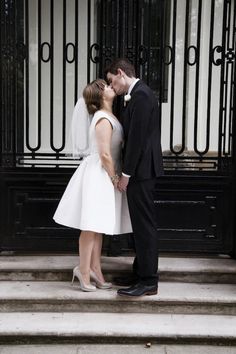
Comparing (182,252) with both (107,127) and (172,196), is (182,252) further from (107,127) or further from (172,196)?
(107,127)

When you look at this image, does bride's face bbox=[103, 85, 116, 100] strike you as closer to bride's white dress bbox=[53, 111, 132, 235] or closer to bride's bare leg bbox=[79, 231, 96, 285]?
bride's white dress bbox=[53, 111, 132, 235]

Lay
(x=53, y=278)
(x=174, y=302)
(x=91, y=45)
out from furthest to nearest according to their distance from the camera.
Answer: (x=91, y=45)
(x=53, y=278)
(x=174, y=302)

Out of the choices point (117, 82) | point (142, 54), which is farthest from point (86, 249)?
point (142, 54)

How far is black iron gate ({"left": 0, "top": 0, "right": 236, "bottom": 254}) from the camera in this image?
484 centimetres

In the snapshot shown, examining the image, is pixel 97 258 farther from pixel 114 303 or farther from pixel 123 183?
pixel 123 183

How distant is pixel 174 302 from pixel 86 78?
216 centimetres

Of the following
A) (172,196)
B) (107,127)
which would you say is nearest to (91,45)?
(107,127)

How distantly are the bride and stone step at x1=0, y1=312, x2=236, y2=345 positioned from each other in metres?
0.39

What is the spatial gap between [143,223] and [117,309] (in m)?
0.70

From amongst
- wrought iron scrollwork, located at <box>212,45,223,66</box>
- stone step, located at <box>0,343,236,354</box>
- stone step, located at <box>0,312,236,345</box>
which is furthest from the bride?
wrought iron scrollwork, located at <box>212,45,223,66</box>

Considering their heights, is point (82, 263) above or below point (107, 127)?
below

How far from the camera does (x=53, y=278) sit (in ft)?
15.0

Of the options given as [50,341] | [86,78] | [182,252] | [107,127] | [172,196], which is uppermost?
[86,78]

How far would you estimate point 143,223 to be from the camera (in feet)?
13.5
